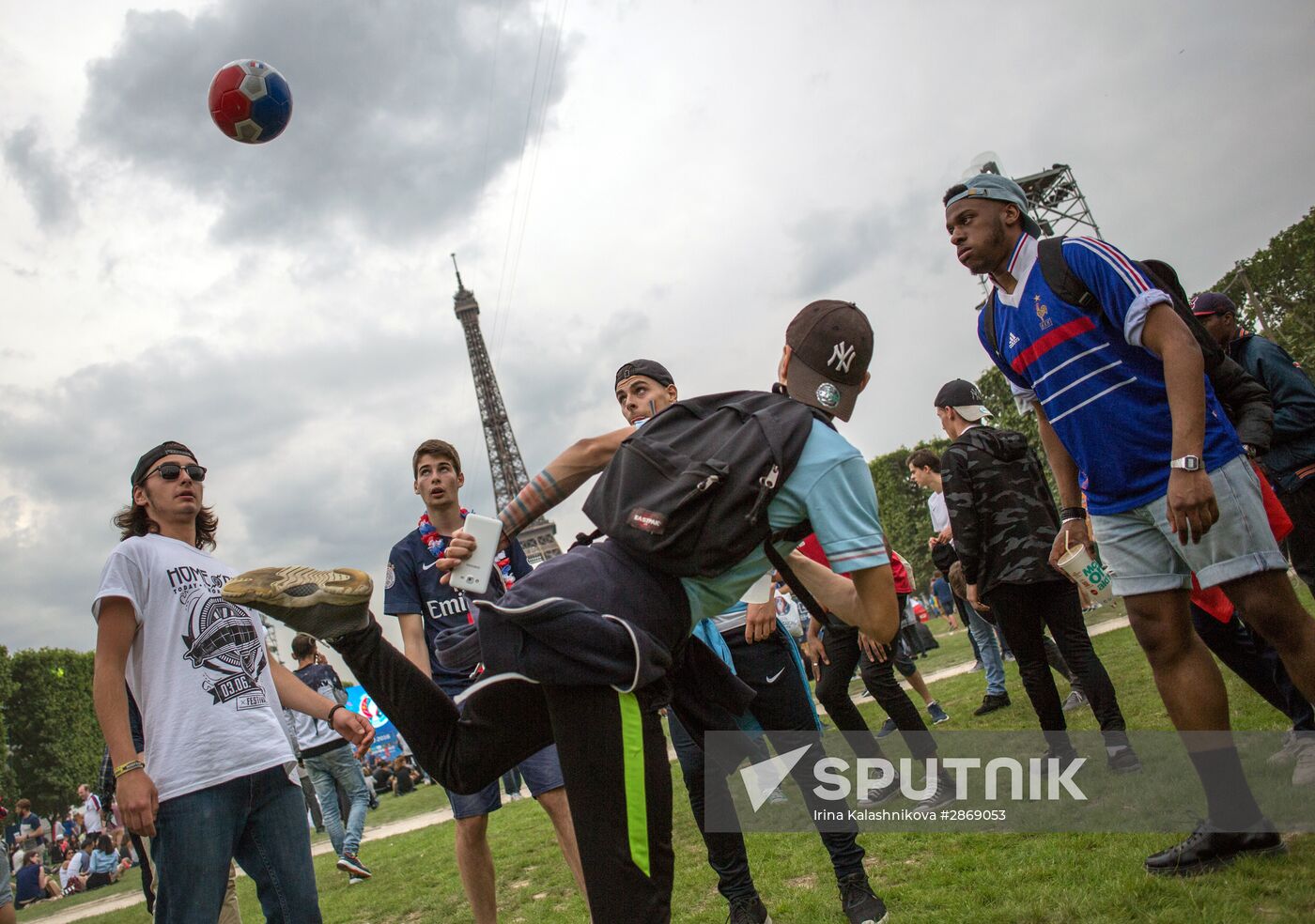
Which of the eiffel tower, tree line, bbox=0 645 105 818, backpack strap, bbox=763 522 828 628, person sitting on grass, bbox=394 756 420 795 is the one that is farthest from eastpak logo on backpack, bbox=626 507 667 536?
the eiffel tower

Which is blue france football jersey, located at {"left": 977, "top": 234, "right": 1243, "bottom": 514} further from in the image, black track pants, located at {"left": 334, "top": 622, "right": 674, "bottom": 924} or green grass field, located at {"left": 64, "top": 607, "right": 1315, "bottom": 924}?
black track pants, located at {"left": 334, "top": 622, "right": 674, "bottom": 924}

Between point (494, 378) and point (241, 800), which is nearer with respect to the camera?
point (241, 800)

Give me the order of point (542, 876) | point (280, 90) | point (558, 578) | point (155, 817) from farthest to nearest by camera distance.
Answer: point (280, 90), point (542, 876), point (155, 817), point (558, 578)

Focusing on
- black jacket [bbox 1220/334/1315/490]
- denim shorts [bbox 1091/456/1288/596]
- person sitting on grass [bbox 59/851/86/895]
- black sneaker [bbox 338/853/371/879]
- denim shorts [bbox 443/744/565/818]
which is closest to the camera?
denim shorts [bbox 1091/456/1288/596]

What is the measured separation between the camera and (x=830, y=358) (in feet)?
8.36

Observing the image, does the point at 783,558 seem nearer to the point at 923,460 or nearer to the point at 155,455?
the point at 155,455

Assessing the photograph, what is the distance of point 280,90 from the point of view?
733cm

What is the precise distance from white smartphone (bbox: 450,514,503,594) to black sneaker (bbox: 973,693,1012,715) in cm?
685

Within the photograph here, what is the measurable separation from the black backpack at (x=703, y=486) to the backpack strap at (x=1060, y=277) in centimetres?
167

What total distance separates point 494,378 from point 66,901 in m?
57.8

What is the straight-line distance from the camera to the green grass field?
291 centimetres

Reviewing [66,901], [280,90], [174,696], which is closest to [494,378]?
[66,901]

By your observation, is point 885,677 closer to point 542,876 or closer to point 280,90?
point 542,876

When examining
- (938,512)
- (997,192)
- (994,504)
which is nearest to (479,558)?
(997,192)
